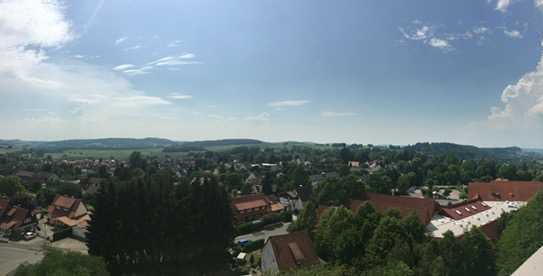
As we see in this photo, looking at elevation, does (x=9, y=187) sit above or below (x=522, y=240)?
below

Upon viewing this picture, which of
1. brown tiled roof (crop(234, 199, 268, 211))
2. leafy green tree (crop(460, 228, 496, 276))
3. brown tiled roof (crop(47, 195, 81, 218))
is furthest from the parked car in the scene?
leafy green tree (crop(460, 228, 496, 276))

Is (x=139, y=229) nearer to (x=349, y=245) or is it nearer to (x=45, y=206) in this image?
(x=349, y=245)

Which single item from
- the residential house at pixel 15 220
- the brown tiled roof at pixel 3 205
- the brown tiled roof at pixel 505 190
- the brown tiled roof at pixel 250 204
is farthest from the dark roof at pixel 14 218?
the brown tiled roof at pixel 505 190

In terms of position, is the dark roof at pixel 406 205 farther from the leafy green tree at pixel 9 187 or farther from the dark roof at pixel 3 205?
the leafy green tree at pixel 9 187

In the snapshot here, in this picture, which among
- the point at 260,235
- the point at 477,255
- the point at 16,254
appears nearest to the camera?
the point at 477,255

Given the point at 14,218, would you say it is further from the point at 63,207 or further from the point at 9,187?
the point at 9,187

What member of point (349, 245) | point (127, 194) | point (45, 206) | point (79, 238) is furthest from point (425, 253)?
point (45, 206)

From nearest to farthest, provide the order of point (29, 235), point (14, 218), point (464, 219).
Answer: point (464, 219) → point (29, 235) → point (14, 218)

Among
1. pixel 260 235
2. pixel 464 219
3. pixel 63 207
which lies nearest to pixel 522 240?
pixel 464 219
